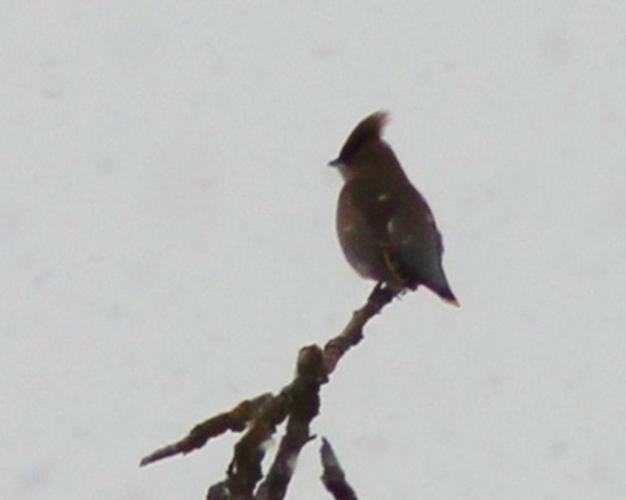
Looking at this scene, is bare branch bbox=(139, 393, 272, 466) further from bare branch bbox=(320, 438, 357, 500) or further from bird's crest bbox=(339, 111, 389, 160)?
bird's crest bbox=(339, 111, 389, 160)

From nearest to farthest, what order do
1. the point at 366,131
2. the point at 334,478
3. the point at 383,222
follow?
the point at 334,478
the point at 383,222
the point at 366,131

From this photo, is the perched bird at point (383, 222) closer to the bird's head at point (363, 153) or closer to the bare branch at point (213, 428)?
the bird's head at point (363, 153)

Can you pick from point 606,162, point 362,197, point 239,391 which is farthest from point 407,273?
point 606,162

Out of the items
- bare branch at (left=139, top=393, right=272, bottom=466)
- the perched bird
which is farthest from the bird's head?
bare branch at (left=139, top=393, right=272, bottom=466)

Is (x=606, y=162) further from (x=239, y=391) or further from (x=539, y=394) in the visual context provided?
(x=239, y=391)

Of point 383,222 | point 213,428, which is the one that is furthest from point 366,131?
point 213,428

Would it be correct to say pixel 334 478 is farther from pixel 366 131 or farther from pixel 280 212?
pixel 280 212

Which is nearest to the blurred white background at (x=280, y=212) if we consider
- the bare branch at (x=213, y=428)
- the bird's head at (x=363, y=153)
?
the bird's head at (x=363, y=153)
